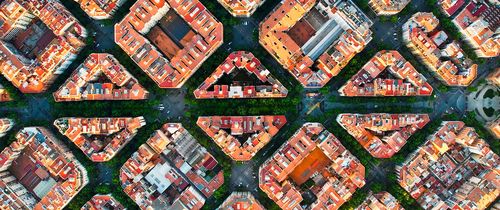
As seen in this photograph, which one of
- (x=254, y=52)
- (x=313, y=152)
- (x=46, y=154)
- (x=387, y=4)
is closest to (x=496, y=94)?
(x=387, y=4)

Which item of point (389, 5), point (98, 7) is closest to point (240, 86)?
point (98, 7)

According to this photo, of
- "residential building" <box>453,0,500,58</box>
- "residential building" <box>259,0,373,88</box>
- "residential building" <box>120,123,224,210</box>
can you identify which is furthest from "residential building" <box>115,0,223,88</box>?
"residential building" <box>453,0,500,58</box>

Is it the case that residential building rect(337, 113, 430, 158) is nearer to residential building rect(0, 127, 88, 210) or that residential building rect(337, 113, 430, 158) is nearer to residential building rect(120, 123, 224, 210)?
residential building rect(120, 123, 224, 210)

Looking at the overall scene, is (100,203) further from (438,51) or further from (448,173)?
(438,51)

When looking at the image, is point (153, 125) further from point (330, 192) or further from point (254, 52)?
point (330, 192)

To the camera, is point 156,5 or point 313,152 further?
point 313,152

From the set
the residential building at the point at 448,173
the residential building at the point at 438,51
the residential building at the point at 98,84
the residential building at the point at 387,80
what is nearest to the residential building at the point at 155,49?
the residential building at the point at 98,84

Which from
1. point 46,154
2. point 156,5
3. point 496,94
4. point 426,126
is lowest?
point 496,94
